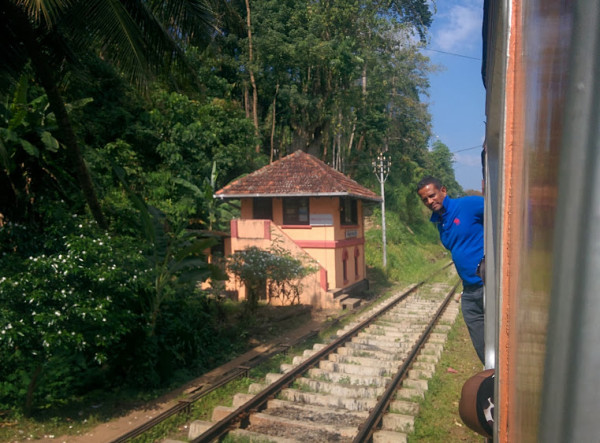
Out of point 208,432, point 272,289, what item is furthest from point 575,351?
point 272,289

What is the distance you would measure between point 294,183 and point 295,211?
3.29 feet

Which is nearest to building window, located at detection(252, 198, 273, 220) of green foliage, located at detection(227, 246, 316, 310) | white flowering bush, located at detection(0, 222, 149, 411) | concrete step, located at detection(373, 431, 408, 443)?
green foliage, located at detection(227, 246, 316, 310)

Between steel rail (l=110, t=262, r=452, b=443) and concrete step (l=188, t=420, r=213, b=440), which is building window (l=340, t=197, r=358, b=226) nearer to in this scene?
steel rail (l=110, t=262, r=452, b=443)

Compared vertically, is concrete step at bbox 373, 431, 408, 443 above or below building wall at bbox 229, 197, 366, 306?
below

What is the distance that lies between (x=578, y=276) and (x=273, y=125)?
2760 cm

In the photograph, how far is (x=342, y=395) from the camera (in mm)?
6664

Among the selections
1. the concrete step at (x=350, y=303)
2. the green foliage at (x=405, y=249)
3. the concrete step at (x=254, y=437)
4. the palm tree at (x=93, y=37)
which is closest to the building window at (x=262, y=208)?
the concrete step at (x=350, y=303)

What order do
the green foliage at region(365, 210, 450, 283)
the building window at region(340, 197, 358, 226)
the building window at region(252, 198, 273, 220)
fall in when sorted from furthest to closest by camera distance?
the green foliage at region(365, 210, 450, 283) < the building window at region(252, 198, 273, 220) < the building window at region(340, 197, 358, 226)

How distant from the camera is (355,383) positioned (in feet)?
23.5

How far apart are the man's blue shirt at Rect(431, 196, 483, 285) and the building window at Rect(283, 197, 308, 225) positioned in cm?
1222

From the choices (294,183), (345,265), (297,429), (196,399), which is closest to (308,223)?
(294,183)

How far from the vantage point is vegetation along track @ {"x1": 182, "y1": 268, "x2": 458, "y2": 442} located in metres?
5.45

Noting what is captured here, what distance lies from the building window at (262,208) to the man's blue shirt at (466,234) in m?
12.8

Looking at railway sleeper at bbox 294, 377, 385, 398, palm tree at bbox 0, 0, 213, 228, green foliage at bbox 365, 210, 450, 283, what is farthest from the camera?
green foliage at bbox 365, 210, 450, 283
